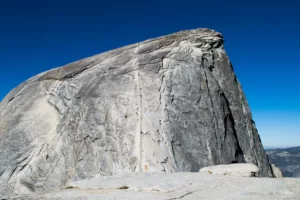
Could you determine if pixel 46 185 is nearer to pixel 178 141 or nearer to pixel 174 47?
pixel 178 141

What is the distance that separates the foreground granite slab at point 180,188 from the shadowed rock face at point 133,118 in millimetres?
7195

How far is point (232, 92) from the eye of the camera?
2380cm

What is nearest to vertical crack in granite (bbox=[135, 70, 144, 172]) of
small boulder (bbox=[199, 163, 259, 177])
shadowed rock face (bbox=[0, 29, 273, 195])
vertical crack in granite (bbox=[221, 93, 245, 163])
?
shadowed rock face (bbox=[0, 29, 273, 195])

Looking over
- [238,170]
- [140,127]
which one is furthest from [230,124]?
[238,170]

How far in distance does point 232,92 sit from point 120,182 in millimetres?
14764

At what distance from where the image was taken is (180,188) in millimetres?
10039

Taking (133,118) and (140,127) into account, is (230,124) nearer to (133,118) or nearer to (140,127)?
(140,127)

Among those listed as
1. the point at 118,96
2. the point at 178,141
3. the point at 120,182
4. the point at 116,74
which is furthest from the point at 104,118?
the point at 120,182

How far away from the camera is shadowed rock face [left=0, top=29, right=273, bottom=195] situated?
1964 centimetres

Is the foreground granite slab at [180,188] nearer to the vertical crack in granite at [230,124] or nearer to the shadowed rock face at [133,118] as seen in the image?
the shadowed rock face at [133,118]

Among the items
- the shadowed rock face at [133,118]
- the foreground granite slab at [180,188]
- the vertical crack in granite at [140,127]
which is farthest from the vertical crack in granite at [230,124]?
the foreground granite slab at [180,188]

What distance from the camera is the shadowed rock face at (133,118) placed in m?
19.6

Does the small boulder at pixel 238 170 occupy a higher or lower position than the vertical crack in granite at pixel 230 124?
lower

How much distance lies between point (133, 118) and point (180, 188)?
34.6 ft
